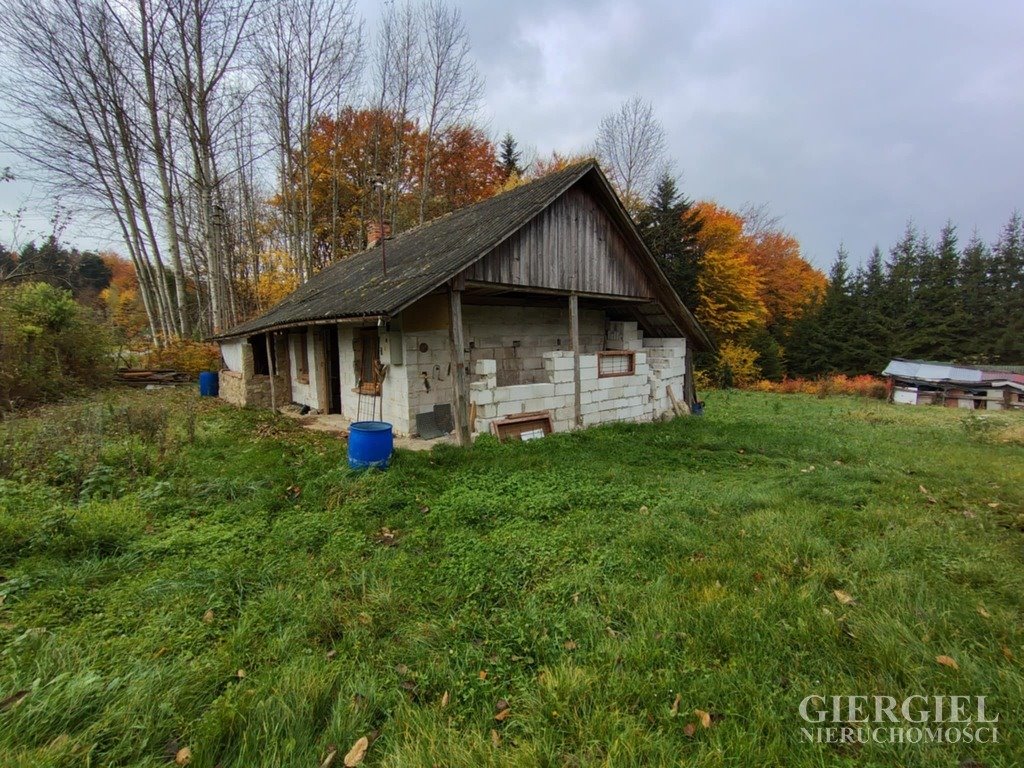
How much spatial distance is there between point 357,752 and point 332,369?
1025 cm

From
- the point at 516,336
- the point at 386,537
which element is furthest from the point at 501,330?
the point at 386,537

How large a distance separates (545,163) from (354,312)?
2245 centimetres

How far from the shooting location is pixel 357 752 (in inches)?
77.1

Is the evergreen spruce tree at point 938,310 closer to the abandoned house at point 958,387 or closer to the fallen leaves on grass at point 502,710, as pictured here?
the abandoned house at point 958,387

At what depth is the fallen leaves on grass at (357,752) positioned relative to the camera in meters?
1.91

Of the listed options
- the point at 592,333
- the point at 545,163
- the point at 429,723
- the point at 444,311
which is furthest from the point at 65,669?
the point at 545,163

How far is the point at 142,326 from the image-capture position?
21391 millimetres

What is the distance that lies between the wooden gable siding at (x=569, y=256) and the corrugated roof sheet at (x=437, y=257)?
12.4 inches

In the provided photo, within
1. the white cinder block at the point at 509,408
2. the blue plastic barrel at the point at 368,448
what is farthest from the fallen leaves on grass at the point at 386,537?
the white cinder block at the point at 509,408

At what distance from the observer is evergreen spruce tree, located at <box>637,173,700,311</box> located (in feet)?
79.2

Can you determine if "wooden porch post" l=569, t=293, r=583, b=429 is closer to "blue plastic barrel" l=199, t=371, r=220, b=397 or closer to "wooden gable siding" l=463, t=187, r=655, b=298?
"wooden gable siding" l=463, t=187, r=655, b=298

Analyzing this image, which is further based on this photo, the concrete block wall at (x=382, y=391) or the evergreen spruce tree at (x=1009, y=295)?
the evergreen spruce tree at (x=1009, y=295)

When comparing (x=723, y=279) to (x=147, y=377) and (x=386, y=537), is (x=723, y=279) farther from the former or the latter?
(x=147, y=377)

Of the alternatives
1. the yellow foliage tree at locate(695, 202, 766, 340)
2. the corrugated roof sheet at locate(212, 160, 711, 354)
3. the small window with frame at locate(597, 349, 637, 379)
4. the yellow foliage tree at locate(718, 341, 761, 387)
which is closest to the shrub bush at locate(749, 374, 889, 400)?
the yellow foliage tree at locate(718, 341, 761, 387)
